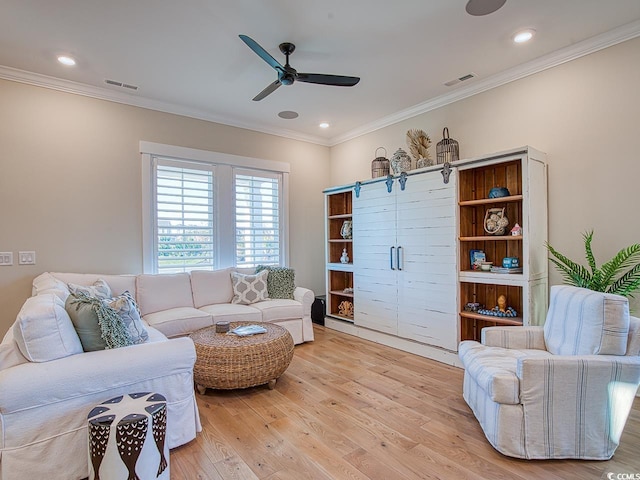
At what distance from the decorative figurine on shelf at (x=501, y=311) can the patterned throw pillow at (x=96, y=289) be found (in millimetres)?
3675

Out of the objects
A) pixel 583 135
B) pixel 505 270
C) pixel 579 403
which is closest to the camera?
pixel 579 403

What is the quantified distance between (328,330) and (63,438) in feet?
11.7

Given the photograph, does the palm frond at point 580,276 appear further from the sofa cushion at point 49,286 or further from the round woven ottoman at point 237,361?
the sofa cushion at point 49,286

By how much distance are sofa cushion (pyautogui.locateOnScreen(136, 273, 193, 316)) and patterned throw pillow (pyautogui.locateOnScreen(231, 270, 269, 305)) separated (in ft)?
1.75

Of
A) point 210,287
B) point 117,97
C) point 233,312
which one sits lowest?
point 233,312

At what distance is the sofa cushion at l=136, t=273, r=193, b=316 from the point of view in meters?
3.73

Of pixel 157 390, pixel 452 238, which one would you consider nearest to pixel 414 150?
pixel 452 238

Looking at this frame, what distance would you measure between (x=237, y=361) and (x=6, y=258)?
261cm

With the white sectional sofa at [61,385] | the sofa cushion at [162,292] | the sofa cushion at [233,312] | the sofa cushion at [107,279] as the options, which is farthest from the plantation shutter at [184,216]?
the white sectional sofa at [61,385]

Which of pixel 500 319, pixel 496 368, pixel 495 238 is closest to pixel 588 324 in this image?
pixel 496 368

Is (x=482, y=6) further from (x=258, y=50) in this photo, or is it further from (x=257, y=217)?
(x=257, y=217)

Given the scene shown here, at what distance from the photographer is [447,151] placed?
381cm

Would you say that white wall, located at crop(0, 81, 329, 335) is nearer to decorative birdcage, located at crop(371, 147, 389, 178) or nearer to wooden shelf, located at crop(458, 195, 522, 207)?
decorative birdcage, located at crop(371, 147, 389, 178)

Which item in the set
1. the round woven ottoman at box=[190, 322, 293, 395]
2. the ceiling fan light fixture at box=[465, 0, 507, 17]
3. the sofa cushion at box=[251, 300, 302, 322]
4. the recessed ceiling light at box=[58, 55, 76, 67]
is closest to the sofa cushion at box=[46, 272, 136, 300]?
the round woven ottoman at box=[190, 322, 293, 395]
